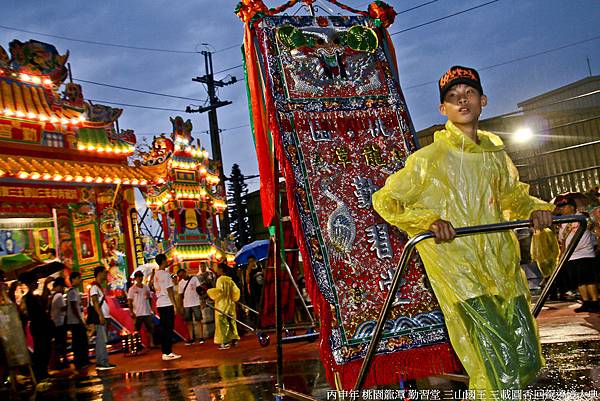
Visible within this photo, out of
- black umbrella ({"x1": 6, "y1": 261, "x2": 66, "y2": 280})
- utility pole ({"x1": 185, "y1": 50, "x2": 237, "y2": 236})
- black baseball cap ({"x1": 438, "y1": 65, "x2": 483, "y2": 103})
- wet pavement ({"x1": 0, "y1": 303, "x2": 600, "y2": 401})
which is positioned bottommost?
wet pavement ({"x1": 0, "y1": 303, "x2": 600, "y2": 401})

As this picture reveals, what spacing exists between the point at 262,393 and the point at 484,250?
3.39 m

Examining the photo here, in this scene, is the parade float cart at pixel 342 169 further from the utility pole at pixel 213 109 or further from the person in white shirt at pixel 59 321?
the utility pole at pixel 213 109

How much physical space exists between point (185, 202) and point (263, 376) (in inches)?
623

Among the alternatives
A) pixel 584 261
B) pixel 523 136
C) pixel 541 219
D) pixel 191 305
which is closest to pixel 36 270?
pixel 191 305

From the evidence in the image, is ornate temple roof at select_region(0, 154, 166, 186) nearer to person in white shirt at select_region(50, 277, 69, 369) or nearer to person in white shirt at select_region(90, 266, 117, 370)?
person in white shirt at select_region(50, 277, 69, 369)

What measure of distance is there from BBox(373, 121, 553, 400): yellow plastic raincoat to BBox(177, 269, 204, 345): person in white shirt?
10.7 m

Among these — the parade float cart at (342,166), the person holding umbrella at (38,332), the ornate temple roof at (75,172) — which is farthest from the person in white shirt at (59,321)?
the parade float cart at (342,166)

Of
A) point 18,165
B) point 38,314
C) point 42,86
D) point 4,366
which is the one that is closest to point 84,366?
point 38,314

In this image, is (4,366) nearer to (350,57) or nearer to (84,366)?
(84,366)

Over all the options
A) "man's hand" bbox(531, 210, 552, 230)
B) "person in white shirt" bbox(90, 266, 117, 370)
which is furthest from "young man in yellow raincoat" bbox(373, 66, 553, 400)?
"person in white shirt" bbox(90, 266, 117, 370)

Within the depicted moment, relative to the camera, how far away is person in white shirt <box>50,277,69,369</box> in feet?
37.1

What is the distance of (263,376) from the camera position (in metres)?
7.09

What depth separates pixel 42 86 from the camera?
1684 cm

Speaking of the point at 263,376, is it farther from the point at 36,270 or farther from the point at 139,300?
the point at 139,300
